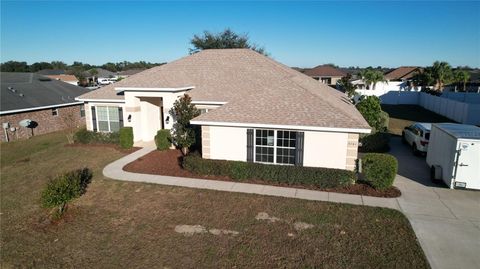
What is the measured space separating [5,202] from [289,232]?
11.3m

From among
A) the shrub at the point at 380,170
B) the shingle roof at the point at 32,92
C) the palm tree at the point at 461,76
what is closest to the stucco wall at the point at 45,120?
the shingle roof at the point at 32,92

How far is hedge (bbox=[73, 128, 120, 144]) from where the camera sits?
20.9 metres

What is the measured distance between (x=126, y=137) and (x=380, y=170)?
14.9 meters

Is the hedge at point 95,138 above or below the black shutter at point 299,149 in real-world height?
below

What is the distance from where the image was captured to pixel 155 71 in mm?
22234

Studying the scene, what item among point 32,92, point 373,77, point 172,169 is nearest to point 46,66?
point 32,92

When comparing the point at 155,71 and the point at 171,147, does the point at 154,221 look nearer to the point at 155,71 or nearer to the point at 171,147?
the point at 171,147

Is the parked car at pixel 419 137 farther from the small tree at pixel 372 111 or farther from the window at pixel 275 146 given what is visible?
the window at pixel 275 146

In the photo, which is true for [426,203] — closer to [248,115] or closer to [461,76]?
[248,115]

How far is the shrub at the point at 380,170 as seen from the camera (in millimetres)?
12148

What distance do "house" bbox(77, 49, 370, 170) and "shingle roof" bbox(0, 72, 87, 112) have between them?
8.51 meters

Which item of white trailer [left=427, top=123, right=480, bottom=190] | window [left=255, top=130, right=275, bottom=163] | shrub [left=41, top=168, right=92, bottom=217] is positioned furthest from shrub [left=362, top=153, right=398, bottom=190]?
shrub [left=41, top=168, right=92, bottom=217]

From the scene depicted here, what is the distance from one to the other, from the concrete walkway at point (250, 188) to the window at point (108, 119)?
6.72m

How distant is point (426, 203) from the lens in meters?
Answer: 11.4
